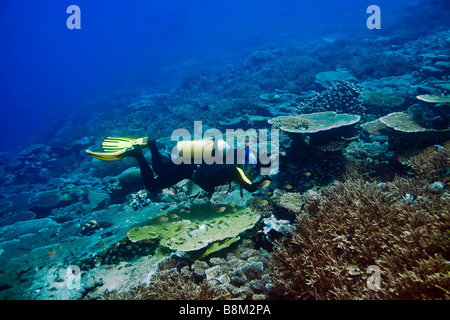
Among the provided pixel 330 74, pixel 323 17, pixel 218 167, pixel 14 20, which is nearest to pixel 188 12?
pixel 323 17

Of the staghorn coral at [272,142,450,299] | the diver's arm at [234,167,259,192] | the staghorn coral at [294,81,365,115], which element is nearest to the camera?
the staghorn coral at [272,142,450,299]

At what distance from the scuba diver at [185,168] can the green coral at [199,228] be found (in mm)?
695

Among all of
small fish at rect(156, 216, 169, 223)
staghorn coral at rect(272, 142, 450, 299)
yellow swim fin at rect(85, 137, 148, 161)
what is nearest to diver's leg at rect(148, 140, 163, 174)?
yellow swim fin at rect(85, 137, 148, 161)

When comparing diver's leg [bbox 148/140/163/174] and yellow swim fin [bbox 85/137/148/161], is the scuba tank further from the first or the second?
yellow swim fin [bbox 85/137/148/161]

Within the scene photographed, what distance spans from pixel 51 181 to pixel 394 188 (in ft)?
57.7

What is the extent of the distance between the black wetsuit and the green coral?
66 centimetres

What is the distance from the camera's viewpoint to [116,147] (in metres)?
5.75

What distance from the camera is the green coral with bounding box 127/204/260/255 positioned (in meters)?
3.96

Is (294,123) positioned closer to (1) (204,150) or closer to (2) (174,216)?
(1) (204,150)

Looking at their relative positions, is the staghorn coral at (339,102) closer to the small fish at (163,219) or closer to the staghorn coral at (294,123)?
the staghorn coral at (294,123)

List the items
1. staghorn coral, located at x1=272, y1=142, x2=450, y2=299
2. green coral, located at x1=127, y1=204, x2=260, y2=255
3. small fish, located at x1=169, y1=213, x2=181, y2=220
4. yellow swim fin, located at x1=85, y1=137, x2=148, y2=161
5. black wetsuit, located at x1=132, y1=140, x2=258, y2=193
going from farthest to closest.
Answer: yellow swim fin, located at x1=85, y1=137, x2=148, y2=161, small fish, located at x1=169, y1=213, x2=181, y2=220, black wetsuit, located at x1=132, y1=140, x2=258, y2=193, green coral, located at x1=127, y1=204, x2=260, y2=255, staghorn coral, located at x1=272, y1=142, x2=450, y2=299
